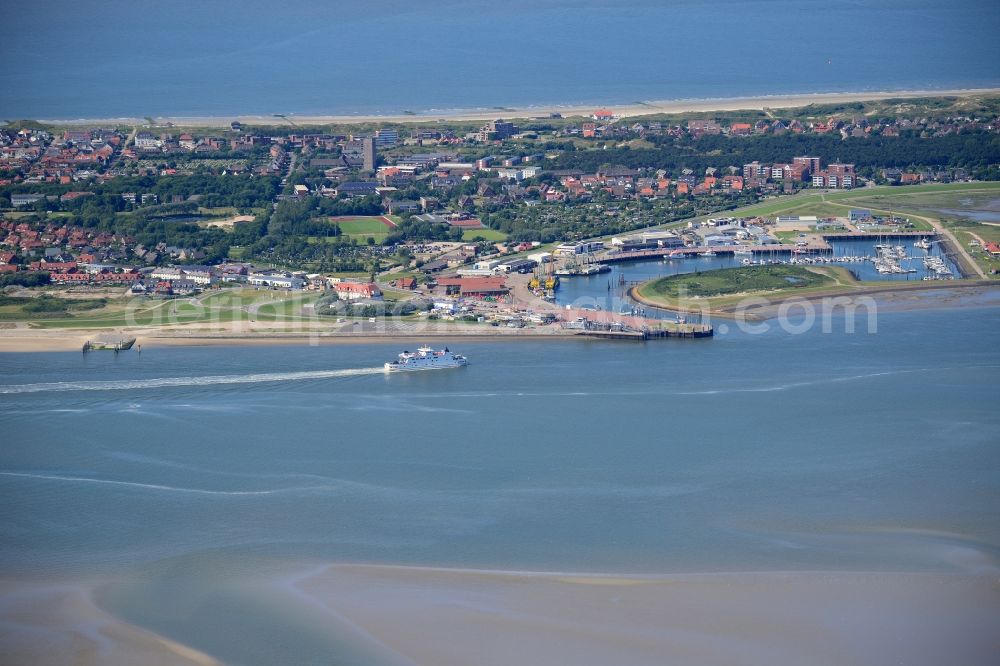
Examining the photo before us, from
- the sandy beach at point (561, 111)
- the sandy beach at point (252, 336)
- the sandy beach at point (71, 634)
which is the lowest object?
the sandy beach at point (71, 634)

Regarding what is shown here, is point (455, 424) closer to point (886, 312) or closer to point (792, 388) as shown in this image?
point (792, 388)

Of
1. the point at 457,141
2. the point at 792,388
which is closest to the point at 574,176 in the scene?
the point at 457,141

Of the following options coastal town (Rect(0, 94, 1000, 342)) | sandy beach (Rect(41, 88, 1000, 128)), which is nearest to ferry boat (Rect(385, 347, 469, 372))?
coastal town (Rect(0, 94, 1000, 342))

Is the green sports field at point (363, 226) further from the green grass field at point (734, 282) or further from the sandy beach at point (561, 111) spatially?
the sandy beach at point (561, 111)

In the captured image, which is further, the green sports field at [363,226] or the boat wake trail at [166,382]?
the green sports field at [363,226]

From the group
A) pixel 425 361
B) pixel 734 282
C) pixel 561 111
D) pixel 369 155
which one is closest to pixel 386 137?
pixel 369 155

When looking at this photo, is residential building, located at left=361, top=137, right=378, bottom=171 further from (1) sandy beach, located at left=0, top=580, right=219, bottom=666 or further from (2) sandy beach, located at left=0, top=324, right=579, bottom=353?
(1) sandy beach, located at left=0, top=580, right=219, bottom=666

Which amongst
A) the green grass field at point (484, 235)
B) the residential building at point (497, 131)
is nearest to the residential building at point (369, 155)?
the residential building at point (497, 131)
